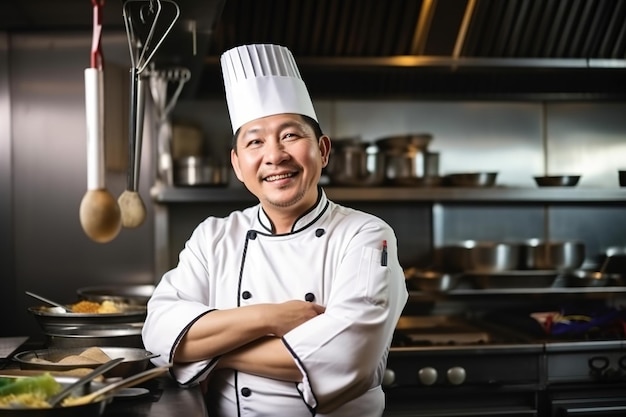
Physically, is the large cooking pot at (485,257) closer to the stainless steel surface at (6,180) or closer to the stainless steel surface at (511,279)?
the stainless steel surface at (511,279)

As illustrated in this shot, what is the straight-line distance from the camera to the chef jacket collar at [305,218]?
216 cm

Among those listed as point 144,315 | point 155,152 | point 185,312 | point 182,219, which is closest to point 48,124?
point 155,152

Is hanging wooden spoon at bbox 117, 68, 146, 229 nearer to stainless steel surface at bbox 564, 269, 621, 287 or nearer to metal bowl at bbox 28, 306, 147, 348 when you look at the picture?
metal bowl at bbox 28, 306, 147, 348

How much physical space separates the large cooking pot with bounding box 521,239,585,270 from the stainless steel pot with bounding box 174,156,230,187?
159 cm

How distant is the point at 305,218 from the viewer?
2.16 m

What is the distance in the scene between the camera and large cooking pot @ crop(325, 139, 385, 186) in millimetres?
3658


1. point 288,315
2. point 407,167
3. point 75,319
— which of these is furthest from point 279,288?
point 407,167

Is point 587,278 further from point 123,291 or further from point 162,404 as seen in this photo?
point 162,404

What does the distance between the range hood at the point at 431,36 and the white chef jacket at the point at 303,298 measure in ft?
5.31

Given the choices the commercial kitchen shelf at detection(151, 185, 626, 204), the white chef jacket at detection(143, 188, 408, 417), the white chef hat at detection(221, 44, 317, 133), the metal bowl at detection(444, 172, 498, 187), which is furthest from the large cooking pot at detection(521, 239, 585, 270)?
the white chef hat at detection(221, 44, 317, 133)

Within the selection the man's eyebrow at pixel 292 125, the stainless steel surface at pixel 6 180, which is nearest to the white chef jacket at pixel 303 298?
the man's eyebrow at pixel 292 125

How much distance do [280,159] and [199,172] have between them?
1583 millimetres

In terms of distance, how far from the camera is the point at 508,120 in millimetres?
4172

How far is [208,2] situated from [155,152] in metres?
1.58
